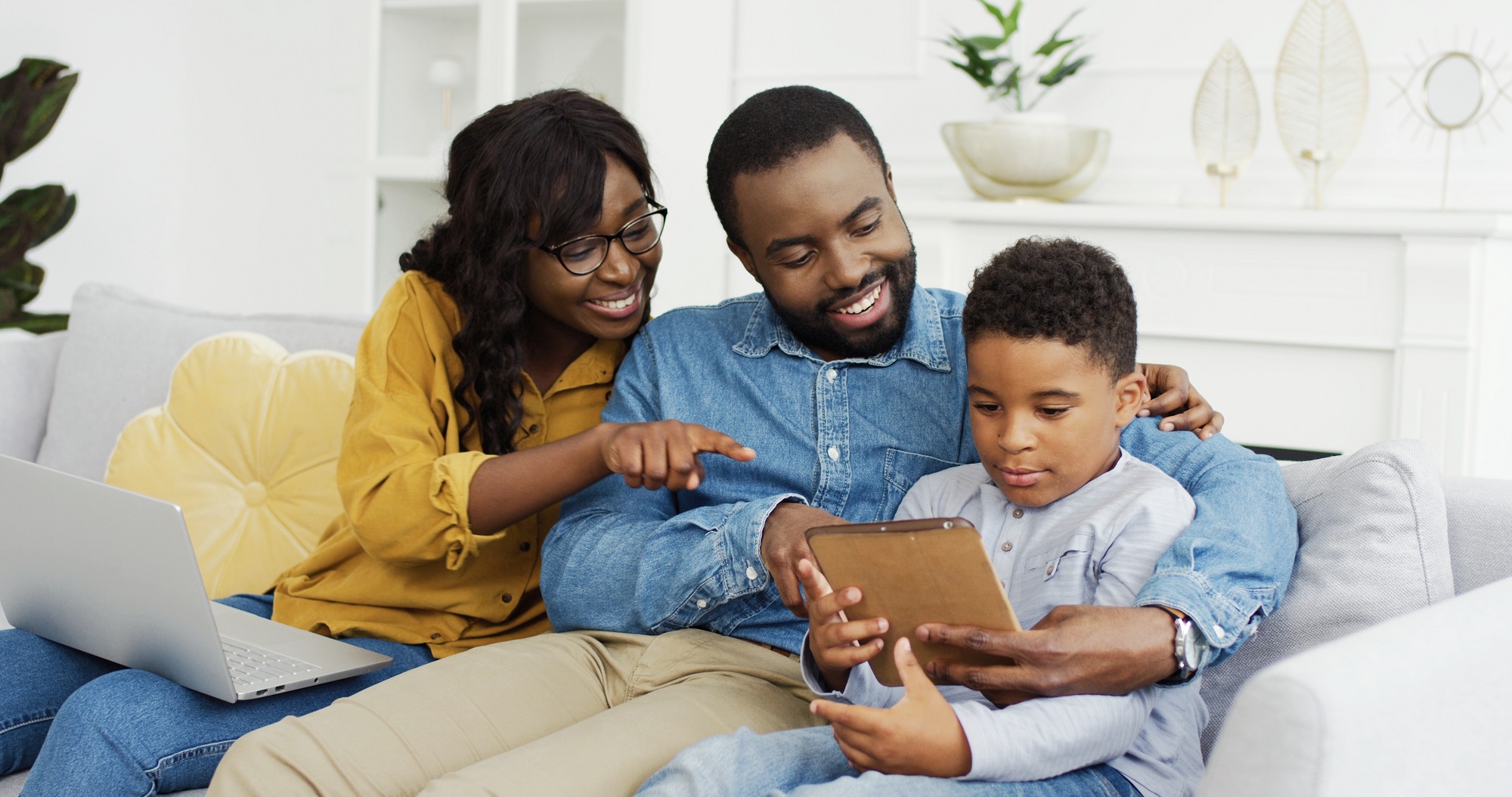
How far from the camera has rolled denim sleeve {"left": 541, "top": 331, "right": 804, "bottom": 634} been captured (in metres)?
1.25

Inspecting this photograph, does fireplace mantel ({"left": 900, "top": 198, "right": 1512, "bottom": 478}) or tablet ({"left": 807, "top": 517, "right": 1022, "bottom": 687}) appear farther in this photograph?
fireplace mantel ({"left": 900, "top": 198, "right": 1512, "bottom": 478})

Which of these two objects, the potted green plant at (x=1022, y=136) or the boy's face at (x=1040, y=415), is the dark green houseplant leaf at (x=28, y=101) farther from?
the boy's face at (x=1040, y=415)

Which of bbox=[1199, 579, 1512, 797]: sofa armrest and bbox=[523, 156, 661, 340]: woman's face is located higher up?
bbox=[523, 156, 661, 340]: woman's face

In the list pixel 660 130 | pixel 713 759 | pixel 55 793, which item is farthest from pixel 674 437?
pixel 660 130

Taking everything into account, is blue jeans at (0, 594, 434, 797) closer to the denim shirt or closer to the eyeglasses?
the denim shirt

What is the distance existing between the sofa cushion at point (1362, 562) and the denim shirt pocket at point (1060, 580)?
8.6 inches

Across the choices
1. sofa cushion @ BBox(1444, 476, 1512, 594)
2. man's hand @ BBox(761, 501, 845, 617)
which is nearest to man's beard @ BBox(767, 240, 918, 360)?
man's hand @ BBox(761, 501, 845, 617)

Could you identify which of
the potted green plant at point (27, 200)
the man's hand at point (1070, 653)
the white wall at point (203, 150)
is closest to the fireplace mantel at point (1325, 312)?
the man's hand at point (1070, 653)

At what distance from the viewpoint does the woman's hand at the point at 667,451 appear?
1.24 m

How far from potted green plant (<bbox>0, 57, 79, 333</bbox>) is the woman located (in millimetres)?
1953

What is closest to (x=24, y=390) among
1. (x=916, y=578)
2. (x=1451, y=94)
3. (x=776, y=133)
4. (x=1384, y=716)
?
(x=776, y=133)

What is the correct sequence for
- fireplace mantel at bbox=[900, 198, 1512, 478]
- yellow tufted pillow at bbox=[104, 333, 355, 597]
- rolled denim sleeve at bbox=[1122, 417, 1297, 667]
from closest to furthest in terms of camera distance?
rolled denim sleeve at bbox=[1122, 417, 1297, 667]
yellow tufted pillow at bbox=[104, 333, 355, 597]
fireplace mantel at bbox=[900, 198, 1512, 478]

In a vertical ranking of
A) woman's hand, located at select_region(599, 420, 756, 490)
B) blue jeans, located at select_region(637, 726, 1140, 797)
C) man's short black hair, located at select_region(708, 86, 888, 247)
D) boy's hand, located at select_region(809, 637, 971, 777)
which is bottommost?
blue jeans, located at select_region(637, 726, 1140, 797)

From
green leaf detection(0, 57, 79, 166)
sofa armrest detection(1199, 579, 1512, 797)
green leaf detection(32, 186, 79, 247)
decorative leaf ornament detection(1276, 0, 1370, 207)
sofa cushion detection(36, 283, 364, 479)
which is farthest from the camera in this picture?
green leaf detection(32, 186, 79, 247)
